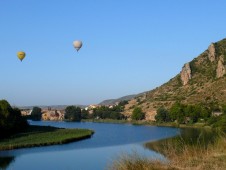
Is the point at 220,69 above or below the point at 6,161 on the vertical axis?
above

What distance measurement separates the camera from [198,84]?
130000 millimetres

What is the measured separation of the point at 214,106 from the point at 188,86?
137 feet

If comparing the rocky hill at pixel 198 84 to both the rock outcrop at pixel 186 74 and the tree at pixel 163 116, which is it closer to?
the rock outcrop at pixel 186 74

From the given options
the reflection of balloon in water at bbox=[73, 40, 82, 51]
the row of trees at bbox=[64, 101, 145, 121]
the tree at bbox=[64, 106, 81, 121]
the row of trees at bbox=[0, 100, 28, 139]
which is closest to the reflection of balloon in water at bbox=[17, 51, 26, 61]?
the reflection of balloon in water at bbox=[73, 40, 82, 51]

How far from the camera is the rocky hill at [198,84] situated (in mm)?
114562

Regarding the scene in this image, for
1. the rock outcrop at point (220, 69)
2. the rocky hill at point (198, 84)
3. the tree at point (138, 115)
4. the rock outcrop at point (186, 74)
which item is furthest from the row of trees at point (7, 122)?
the rock outcrop at point (186, 74)

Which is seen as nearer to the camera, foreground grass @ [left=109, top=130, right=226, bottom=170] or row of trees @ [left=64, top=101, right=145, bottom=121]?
foreground grass @ [left=109, top=130, right=226, bottom=170]

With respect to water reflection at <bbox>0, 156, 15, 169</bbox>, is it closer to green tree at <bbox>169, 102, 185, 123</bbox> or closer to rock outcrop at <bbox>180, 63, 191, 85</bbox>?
green tree at <bbox>169, 102, 185, 123</bbox>

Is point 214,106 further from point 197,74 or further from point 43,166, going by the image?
point 43,166

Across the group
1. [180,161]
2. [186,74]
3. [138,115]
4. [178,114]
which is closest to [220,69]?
[186,74]

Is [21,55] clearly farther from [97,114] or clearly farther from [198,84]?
[198,84]

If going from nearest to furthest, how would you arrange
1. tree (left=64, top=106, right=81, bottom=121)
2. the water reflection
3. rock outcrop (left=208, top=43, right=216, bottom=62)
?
1. the water reflection
2. rock outcrop (left=208, top=43, right=216, bottom=62)
3. tree (left=64, top=106, right=81, bottom=121)

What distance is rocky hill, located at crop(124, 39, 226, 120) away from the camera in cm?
11456

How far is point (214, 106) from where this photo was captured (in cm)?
9569
